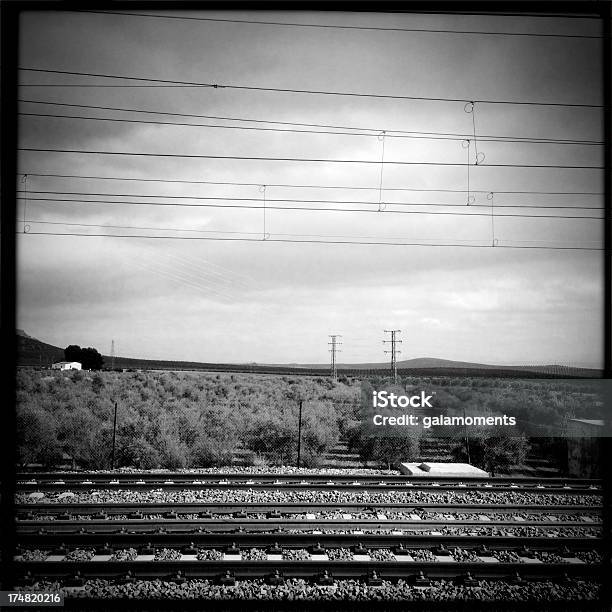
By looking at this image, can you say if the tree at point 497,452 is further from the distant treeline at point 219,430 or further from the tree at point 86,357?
the tree at point 86,357

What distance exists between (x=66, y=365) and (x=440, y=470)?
806cm

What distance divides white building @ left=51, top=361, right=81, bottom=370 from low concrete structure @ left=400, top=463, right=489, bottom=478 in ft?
23.8

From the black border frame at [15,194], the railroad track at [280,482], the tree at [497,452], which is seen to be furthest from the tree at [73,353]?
the tree at [497,452]

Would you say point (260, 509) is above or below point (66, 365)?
below

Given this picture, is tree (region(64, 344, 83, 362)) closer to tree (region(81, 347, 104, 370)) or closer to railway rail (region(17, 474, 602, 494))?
tree (region(81, 347, 104, 370))

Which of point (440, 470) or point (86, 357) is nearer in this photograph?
point (440, 470)

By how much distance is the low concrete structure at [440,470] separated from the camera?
291 inches

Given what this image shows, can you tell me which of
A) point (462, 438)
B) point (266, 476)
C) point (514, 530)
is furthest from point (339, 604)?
point (462, 438)

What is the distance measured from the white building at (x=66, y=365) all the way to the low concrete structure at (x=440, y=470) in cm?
725

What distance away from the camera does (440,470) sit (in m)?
7.68

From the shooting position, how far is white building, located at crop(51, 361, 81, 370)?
965 centimetres

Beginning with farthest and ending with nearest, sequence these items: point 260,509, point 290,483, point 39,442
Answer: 1. point 39,442
2. point 290,483
3. point 260,509

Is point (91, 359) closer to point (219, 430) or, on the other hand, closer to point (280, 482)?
point (219, 430)

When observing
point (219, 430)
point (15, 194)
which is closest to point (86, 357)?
point (219, 430)
